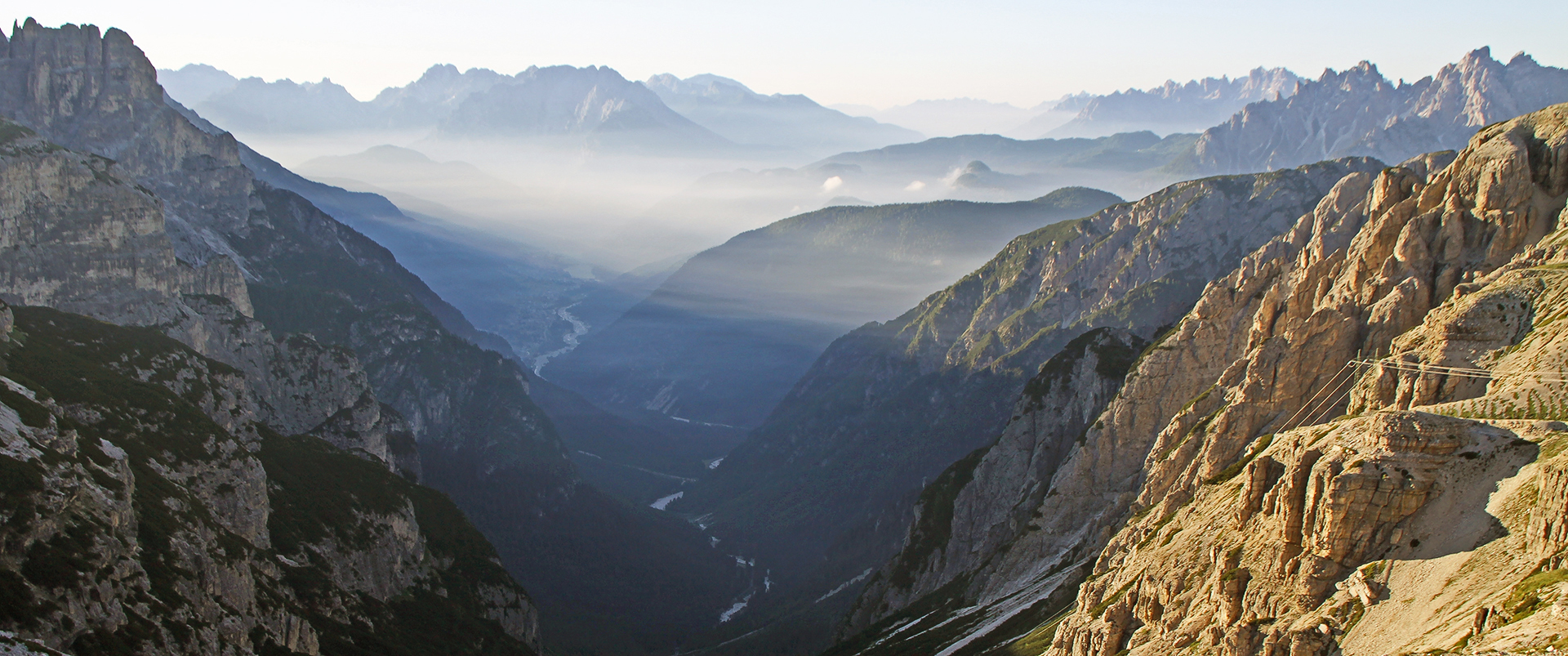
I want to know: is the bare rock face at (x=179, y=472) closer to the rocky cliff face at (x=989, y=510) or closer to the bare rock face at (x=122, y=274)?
the bare rock face at (x=122, y=274)

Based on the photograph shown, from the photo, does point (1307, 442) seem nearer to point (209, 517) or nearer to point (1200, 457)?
point (1200, 457)

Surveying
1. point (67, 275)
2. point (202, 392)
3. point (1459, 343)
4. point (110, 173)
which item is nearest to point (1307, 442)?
point (1459, 343)

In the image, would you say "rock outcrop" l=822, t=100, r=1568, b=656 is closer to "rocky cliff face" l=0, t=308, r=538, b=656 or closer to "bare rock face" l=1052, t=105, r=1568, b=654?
"bare rock face" l=1052, t=105, r=1568, b=654

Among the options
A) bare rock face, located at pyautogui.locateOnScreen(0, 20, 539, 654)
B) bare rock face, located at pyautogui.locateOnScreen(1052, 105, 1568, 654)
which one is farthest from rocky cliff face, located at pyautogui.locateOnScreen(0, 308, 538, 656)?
bare rock face, located at pyautogui.locateOnScreen(1052, 105, 1568, 654)

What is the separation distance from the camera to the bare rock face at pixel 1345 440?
50125 millimetres

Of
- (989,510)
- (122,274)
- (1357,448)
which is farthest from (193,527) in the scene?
(989,510)

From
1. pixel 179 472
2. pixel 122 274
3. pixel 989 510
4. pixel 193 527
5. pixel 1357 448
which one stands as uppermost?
pixel 1357 448

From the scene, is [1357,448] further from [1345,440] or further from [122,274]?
[122,274]

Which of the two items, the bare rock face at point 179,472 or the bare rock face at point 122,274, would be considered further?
the bare rock face at point 122,274

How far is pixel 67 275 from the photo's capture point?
14812cm

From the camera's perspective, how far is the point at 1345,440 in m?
54.9

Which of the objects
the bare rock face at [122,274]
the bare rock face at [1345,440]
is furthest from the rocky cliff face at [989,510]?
the bare rock face at [122,274]

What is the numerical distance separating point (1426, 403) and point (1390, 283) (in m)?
14.9

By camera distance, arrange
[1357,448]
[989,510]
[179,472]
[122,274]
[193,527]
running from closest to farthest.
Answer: [1357,448]
[193,527]
[179,472]
[122,274]
[989,510]
